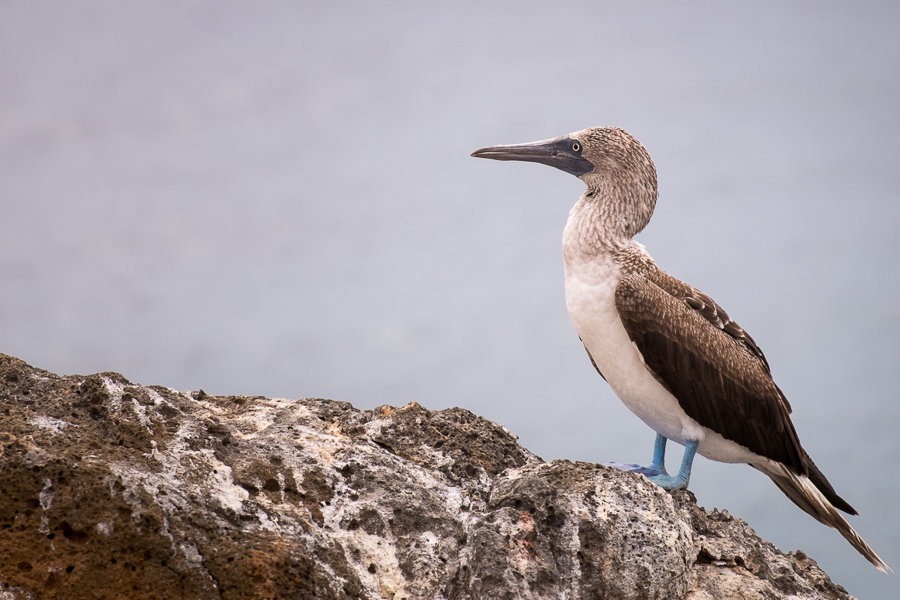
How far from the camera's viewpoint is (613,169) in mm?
6020

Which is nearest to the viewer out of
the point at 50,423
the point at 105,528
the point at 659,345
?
the point at 105,528

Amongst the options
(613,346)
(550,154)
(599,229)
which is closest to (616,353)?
(613,346)

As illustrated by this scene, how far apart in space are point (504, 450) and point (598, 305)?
4.42 ft

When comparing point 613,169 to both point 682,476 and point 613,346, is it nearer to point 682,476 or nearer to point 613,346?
point 613,346

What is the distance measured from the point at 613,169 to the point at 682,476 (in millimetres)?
2382

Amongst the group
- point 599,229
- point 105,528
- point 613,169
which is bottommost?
point 105,528

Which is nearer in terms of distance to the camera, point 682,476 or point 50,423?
point 50,423

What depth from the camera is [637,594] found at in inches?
170

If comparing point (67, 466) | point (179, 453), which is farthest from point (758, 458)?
point (67, 466)

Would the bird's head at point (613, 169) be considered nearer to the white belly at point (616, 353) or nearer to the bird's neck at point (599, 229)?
the bird's neck at point (599, 229)

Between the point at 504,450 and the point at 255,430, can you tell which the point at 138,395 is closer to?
the point at 255,430

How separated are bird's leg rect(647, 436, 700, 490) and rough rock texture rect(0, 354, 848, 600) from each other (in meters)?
0.42

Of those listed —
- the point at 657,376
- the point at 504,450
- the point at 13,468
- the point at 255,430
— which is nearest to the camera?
the point at 13,468

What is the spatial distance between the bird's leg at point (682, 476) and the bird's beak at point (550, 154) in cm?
228
